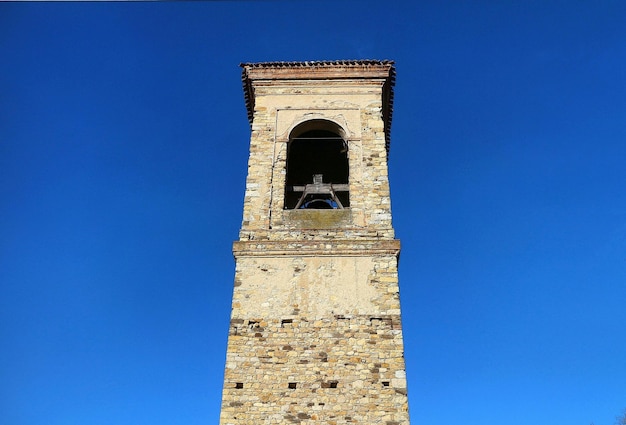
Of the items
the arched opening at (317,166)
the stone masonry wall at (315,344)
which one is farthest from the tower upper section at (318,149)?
the stone masonry wall at (315,344)

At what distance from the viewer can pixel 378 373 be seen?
25.0ft

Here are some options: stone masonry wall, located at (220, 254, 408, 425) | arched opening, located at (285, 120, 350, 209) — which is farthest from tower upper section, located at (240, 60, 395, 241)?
stone masonry wall, located at (220, 254, 408, 425)

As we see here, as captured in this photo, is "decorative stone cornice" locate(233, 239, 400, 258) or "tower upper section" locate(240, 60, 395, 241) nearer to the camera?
"decorative stone cornice" locate(233, 239, 400, 258)

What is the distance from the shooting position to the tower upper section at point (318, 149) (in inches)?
363

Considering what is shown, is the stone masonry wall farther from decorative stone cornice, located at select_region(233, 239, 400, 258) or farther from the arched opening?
the arched opening

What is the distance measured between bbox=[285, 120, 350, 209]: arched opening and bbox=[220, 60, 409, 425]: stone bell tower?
42 millimetres

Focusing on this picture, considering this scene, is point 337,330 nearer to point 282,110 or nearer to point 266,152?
point 266,152

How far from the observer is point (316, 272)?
28.1ft

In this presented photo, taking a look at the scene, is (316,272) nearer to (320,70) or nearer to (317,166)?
(317,166)

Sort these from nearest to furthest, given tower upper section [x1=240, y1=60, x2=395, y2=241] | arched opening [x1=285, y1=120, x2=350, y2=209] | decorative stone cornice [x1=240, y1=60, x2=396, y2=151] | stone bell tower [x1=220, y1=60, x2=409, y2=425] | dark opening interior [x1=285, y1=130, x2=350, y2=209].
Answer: stone bell tower [x1=220, y1=60, x2=409, y2=425] → tower upper section [x1=240, y1=60, x2=395, y2=241] → arched opening [x1=285, y1=120, x2=350, y2=209] → decorative stone cornice [x1=240, y1=60, x2=396, y2=151] → dark opening interior [x1=285, y1=130, x2=350, y2=209]

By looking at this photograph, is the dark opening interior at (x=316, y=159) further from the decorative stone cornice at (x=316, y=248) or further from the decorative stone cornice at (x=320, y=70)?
the decorative stone cornice at (x=316, y=248)

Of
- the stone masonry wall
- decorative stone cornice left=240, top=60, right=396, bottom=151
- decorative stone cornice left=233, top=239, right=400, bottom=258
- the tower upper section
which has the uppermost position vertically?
decorative stone cornice left=240, top=60, right=396, bottom=151

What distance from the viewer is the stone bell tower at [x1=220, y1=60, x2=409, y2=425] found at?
294 inches

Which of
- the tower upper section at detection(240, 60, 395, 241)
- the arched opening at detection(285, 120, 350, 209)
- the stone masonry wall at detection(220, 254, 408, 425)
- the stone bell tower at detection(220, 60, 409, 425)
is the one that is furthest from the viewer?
the arched opening at detection(285, 120, 350, 209)
